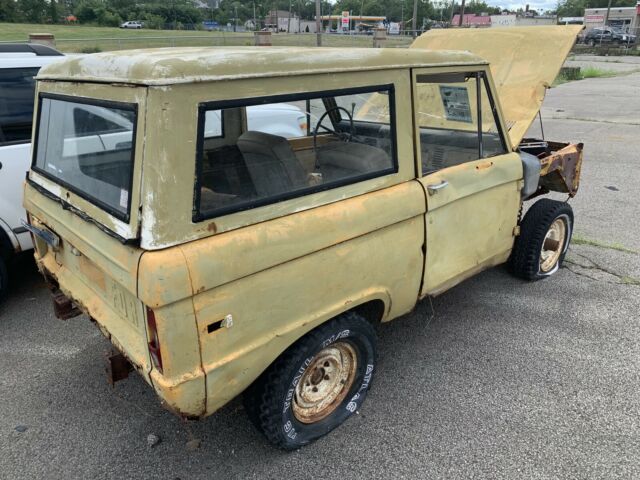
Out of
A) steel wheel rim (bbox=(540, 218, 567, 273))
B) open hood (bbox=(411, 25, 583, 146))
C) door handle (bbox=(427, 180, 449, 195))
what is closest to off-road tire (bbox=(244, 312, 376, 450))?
door handle (bbox=(427, 180, 449, 195))

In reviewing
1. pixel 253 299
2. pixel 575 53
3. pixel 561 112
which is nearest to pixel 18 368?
pixel 253 299

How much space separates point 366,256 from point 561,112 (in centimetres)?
1358

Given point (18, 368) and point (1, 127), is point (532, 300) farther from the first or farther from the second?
point (1, 127)

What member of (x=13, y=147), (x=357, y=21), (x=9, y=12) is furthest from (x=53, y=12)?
(x=13, y=147)

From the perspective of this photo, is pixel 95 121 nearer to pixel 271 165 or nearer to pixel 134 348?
pixel 271 165

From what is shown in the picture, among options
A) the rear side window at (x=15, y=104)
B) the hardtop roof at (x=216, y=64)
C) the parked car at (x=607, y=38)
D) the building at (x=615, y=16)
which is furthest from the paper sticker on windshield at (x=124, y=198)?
the building at (x=615, y=16)

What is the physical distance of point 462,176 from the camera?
9.92ft

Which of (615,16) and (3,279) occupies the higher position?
(615,16)

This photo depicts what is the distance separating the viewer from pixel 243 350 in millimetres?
2104

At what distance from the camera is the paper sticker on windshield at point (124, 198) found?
1.96 m

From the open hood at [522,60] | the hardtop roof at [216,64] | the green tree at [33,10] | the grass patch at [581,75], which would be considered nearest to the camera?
the hardtop roof at [216,64]

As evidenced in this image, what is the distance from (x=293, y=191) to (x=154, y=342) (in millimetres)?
893

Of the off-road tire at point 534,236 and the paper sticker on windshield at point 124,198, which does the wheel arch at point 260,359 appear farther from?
the off-road tire at point 534,236

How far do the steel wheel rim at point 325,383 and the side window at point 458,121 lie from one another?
127 centimetres
